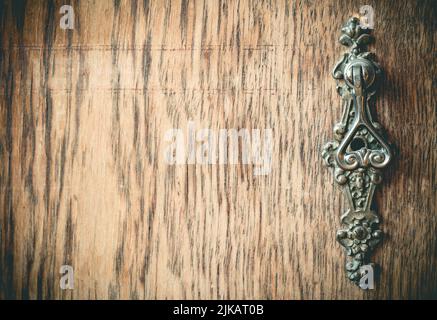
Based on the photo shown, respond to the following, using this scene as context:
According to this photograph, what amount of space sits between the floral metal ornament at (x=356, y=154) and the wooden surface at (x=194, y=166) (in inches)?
0.6

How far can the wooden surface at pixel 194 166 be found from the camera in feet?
1.63

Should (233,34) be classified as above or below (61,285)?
above

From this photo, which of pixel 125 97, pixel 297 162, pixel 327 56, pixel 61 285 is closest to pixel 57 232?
pixel 61 285

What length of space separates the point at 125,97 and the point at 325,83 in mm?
286

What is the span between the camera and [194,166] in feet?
1.67

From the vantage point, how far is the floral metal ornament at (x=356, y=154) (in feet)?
1.57

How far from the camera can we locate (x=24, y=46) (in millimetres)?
513

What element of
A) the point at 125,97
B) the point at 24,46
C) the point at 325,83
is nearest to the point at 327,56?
the point at 325,83

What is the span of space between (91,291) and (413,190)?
1.58ft

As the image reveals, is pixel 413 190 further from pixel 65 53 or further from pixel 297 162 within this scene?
pixel 65 53

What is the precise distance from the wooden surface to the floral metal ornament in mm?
15

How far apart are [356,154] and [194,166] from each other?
0.74 ft
